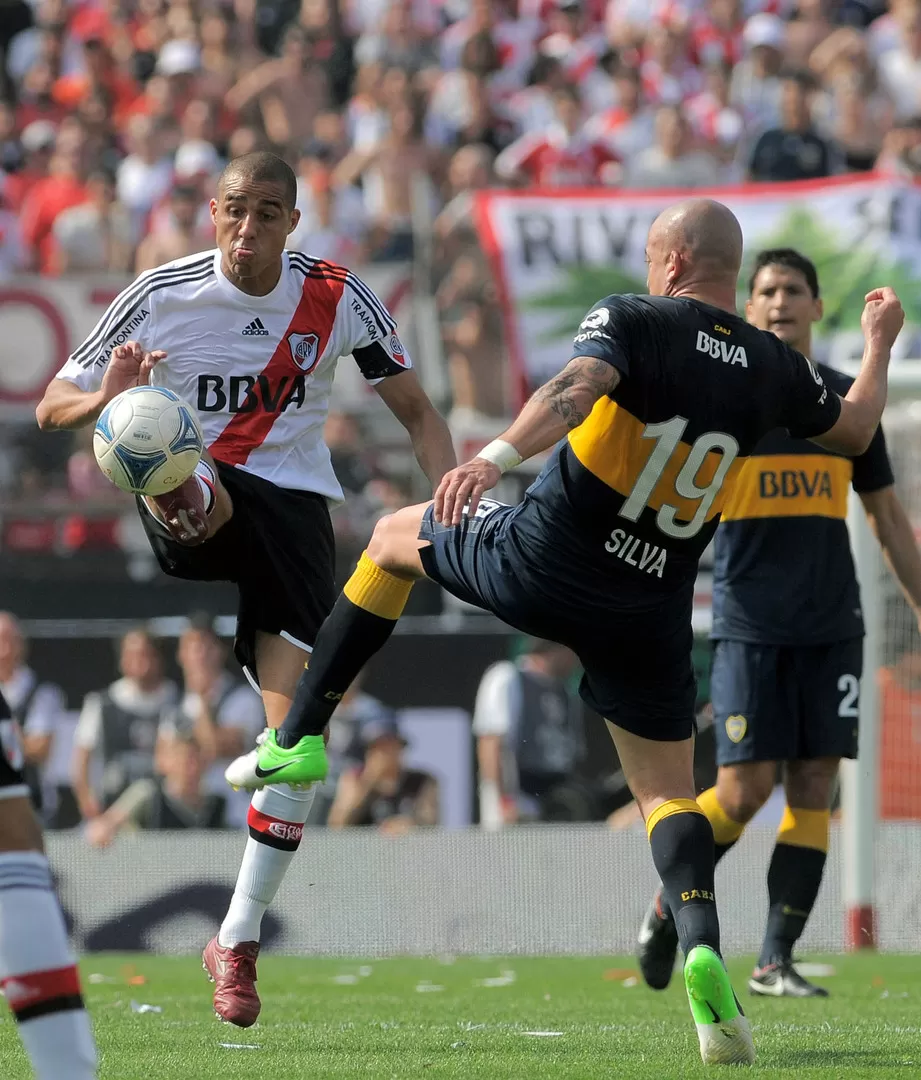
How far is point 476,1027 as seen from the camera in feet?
21.4

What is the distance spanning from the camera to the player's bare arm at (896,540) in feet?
24.1

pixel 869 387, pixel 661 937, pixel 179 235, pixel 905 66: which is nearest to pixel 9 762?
pixel 869 387

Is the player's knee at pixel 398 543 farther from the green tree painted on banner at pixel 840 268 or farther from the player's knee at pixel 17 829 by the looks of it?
the green tree painted on banner at pixel 840 268

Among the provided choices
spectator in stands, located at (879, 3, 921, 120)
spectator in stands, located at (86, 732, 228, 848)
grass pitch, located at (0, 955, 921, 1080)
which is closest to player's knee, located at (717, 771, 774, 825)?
grass pitch, located at (0, 955, 921, 1080)

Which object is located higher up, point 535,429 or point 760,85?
point 760,85

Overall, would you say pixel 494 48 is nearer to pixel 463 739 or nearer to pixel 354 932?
pixel 463 739

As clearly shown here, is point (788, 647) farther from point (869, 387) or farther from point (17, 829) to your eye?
point (17, 829)

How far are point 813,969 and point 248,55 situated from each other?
39.6 feet

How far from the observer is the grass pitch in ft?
17.3

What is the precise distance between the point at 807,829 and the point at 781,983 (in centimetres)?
66

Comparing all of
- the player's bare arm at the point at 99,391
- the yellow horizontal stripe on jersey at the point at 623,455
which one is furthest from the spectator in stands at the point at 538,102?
the yellow horizontal stripe on jersey at the point at 623,455

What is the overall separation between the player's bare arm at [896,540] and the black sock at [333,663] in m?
2.49

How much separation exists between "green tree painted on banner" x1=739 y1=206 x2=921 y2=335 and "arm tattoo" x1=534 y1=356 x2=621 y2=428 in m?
8.58

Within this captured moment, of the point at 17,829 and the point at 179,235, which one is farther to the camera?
the point at 179,235
